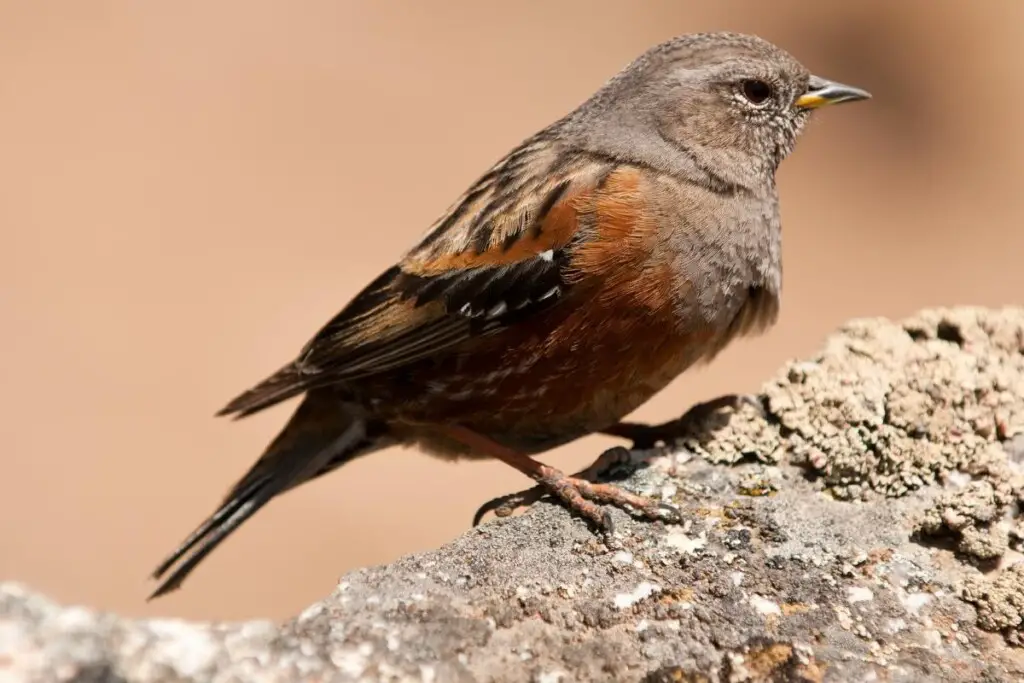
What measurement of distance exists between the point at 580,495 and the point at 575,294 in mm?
748

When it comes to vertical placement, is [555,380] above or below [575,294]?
below

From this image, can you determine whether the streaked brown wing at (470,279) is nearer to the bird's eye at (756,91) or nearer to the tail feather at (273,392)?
the tail feather at (273,392)

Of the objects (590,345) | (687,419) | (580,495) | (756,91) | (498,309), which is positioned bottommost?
(580,495)

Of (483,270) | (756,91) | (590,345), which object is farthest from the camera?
(756,91)

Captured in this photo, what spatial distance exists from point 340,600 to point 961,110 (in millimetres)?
10751

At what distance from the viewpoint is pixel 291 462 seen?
16.3 feet

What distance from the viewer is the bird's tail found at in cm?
486

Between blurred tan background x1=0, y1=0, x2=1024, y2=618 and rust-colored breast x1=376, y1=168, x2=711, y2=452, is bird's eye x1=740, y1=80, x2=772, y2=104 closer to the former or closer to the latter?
rust-colored breast x1=376, y1=168, x2=711, y2=452

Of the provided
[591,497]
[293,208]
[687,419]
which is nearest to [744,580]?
[591,497]

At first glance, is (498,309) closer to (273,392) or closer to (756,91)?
(273,392)

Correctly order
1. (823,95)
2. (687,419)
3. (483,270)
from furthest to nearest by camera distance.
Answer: (823,95) → (483,270) → (687,419)

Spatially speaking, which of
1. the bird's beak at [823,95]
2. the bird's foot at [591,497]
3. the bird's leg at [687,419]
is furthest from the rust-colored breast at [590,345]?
the bird's beak at [823,95]

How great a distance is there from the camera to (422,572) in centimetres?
324

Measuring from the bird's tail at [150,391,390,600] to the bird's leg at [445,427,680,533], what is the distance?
0.85 m
